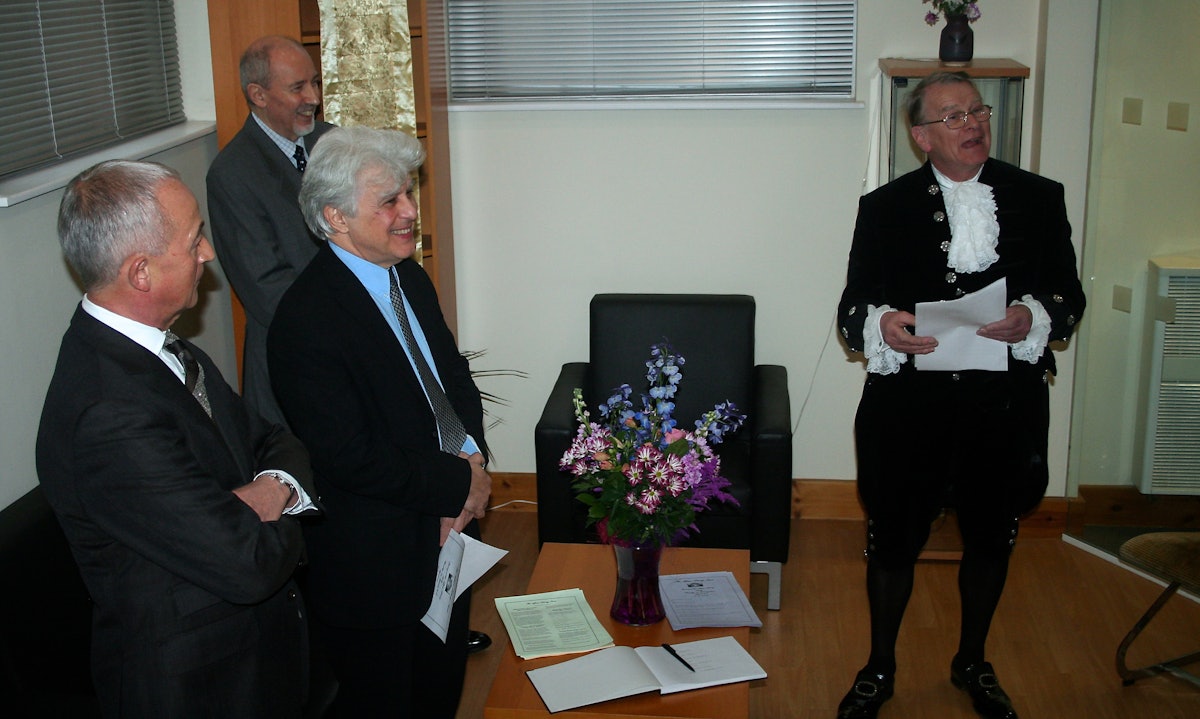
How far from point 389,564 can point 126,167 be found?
94cm

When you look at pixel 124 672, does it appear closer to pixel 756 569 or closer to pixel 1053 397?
pixel 756 569

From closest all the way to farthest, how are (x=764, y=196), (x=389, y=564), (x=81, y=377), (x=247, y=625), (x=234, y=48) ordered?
(x=81, y=377) → (x=247, y=625) → (x=389, y=564) → (x=234, y=48) → (x=764, y=196)

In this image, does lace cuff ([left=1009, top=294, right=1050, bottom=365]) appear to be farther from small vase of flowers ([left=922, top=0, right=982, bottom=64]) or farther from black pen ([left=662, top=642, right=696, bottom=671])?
small vase of flowers ([left=922, top=0, right=982, bottom=64])

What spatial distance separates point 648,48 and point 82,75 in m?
1.99

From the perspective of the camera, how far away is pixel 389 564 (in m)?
2.29

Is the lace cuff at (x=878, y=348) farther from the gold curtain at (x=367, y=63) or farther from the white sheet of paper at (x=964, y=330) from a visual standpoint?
the gold curtain at (x=367, y=63)

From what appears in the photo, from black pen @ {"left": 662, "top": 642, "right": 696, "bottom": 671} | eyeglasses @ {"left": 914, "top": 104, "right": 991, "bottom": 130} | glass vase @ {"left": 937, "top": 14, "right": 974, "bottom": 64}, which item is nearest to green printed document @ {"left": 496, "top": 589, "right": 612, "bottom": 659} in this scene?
black pen @ {"left": 662, "top": 642, "right": 696, "bottom": 671}

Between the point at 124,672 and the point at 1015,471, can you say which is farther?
the point at 1015,471

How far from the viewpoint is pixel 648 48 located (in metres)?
4.19

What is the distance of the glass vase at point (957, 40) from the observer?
378 cm

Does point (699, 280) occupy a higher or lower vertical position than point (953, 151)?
lower

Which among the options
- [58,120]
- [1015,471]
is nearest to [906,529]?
[1015,471]

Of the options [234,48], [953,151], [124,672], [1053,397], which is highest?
[234,48]

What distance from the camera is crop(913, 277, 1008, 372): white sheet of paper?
2.72m
